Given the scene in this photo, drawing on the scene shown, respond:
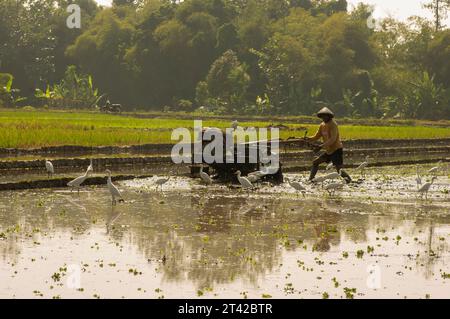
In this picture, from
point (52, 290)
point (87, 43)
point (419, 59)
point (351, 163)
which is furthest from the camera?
point (87, 43)

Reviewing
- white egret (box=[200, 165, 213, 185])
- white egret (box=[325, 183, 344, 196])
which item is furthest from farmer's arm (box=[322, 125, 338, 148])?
white egret (box=[200, 165, 213, 185])

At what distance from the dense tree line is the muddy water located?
33.7 metres

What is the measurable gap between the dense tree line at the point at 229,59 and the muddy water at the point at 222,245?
33673mm

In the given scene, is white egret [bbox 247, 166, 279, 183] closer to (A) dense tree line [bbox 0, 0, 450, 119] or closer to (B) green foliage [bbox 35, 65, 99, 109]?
(A) dense tree line [bbox 0, 0, 450, 119]

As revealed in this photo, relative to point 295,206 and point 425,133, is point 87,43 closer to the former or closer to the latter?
point 425,133

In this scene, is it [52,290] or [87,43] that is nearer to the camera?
[52,290]

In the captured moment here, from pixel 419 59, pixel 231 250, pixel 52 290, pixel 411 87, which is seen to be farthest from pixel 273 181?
pixel 419 59

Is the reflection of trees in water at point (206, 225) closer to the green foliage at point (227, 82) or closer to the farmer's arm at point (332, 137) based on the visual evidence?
the farmer's arm at point (332, 137)

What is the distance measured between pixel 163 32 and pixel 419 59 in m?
15.8

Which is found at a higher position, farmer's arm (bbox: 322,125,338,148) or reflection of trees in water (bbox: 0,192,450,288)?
farmer's arm (bbox: 322,125,338,148)

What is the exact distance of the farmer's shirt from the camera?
1650 centimetres

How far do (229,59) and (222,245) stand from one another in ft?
137

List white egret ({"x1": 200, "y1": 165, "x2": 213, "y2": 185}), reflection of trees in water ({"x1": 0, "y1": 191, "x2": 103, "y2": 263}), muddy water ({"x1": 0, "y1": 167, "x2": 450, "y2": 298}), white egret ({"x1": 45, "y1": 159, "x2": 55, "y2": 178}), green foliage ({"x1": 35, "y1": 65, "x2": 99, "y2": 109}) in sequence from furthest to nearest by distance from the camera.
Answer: green foliage ({"x1": 35, "y1": 65, "x2": 99, "y2": 109}) < white egret ({"x1": 200, "y1": 165, "x2": 213, "y2": 185}) < white egret ({"x1": 45, "y1": 159, "x2": 55, "y2": 178}) < reflection of trees in water ({"x1": 0, "y1": 191, "x2": 103, "y2": 263}) < muddy water ({"x1": 0, "y1": 167, "x2": 450, "y2": 298})

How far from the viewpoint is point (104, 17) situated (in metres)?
61.2
